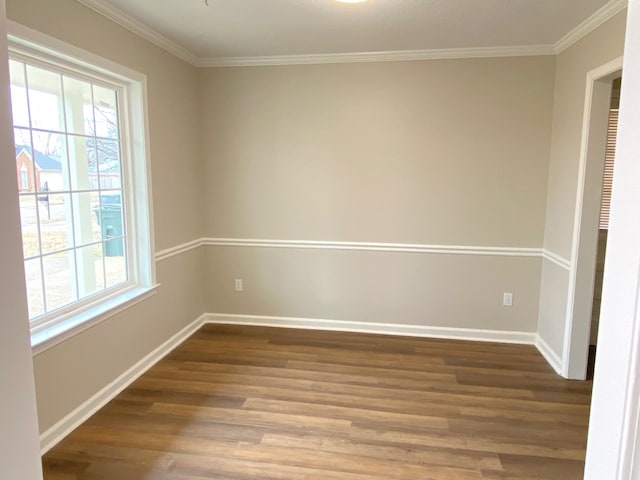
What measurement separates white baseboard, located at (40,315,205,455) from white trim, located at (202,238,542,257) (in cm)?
93

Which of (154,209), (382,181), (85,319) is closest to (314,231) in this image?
(382,181)

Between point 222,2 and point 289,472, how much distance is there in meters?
2.68

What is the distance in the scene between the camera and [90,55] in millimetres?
2434

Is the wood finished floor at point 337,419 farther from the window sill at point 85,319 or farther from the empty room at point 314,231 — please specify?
the window sill at point 85,319

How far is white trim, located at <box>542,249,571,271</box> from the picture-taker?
3016mm

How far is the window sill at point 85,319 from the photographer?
2.15 m

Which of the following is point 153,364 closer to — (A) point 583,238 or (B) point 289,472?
(B) point 289,472

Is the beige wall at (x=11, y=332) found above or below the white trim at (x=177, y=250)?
above

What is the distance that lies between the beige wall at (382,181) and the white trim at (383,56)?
2.2 inches

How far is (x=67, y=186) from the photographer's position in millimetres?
2439

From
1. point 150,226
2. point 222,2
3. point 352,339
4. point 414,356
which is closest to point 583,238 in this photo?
point 414,356

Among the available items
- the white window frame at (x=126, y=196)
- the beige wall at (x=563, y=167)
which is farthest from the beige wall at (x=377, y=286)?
the white window frame at (x=126, y=196)

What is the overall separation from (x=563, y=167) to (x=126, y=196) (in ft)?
A: 10.9

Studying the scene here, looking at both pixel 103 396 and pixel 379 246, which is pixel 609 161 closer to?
pixel 379 246
